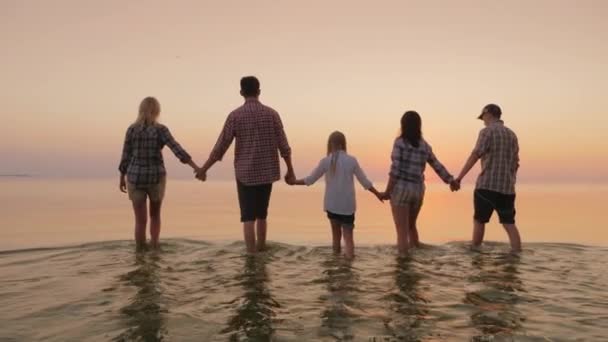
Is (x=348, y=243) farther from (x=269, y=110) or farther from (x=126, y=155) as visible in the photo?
(x=126, y=155)

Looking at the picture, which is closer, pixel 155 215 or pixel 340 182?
pixel 340 182

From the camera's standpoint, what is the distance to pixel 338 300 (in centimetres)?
544

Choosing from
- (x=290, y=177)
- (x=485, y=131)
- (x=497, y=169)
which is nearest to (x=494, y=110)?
(x=485, y=131)

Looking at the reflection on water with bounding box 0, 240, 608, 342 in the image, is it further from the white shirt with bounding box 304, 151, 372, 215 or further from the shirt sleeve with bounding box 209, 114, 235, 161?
the shirt sleeve with bounding box 209, 114, 235, 161

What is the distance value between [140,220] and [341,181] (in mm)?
4134

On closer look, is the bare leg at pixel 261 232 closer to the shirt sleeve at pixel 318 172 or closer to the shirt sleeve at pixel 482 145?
the shirt sleeve at pixel 318 172

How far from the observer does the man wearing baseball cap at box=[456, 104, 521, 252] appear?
32.6 ft

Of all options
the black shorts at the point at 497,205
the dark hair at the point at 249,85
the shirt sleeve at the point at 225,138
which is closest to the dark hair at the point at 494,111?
the black shorts at the point at 497,205

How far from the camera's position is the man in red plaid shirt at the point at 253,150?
346 inches

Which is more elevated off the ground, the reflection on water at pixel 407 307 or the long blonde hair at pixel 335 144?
the long blonde hair at pixel 335 144

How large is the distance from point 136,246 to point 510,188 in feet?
26.0

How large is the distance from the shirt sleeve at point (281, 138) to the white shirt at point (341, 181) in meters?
0.67

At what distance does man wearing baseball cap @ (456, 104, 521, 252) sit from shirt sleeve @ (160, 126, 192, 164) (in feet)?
18.6

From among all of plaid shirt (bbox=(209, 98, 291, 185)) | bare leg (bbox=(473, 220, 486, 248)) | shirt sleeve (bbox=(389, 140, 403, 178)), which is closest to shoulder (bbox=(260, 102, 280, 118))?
plaid shirt (bbox=(209, 98, 291, 185))
